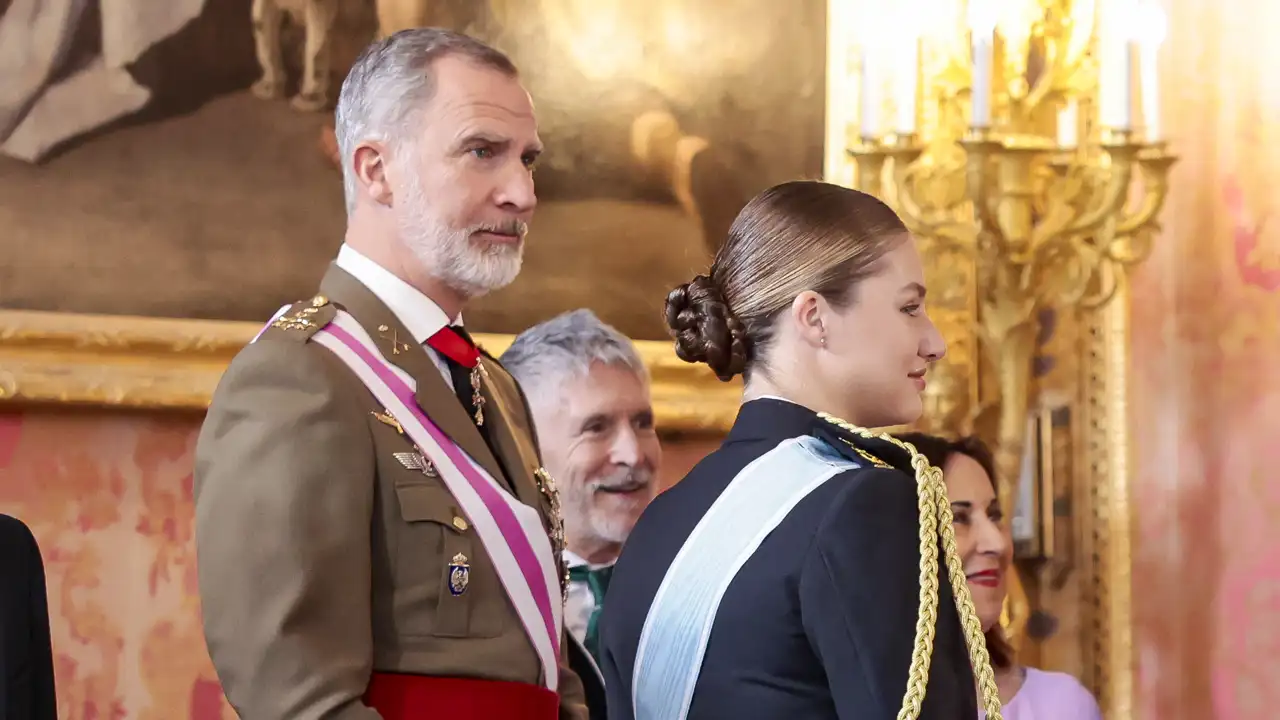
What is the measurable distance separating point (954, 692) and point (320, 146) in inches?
71.6

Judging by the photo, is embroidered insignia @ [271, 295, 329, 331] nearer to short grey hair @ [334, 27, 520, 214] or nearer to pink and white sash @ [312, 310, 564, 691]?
pink and white sash @ [312, 310, 564, 691]

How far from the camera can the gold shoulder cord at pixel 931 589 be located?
1.38 metres

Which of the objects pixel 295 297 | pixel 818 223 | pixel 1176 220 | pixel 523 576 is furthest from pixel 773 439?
pixel 1176 220

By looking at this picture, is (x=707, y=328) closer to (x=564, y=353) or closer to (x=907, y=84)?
(x=564, y=353)

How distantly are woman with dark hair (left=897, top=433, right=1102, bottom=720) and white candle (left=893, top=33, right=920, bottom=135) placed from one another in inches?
24.6

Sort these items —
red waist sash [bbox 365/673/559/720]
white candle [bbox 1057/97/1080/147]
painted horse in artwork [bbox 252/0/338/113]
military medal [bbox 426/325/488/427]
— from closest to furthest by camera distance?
red waist sash [bbox 365/673/559/720] → military medal [bbox 426/325/488/427] → painted horse in artwork [bbox 252/0/338/113] → white candle [bbox 1057/97/1080/147]

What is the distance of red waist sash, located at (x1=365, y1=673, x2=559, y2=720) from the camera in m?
1.58

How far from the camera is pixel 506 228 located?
1766 millimetres

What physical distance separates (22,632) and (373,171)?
0.59 m

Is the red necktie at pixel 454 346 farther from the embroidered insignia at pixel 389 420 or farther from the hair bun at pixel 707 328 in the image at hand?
the hair bun at pixel 707 328

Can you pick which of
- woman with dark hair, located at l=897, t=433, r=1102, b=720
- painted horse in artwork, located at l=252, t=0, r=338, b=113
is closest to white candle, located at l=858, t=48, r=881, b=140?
woman with dark hair, located at l=897, t=433, r=1102, b=720

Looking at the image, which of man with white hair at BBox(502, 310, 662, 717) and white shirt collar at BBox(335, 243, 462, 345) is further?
man with white hair at BBox(502, 310, 662, 717)

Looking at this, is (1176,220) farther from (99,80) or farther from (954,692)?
(954,692)

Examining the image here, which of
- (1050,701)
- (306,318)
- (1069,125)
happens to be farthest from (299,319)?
(1069,125)
